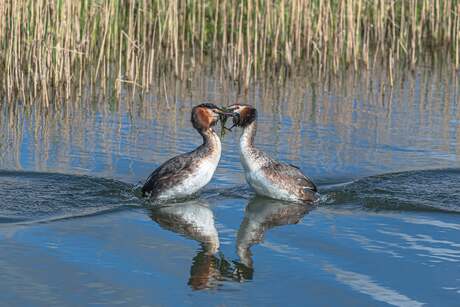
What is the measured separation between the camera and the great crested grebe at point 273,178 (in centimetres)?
941

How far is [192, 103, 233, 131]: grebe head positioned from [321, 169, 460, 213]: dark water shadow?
1.23m

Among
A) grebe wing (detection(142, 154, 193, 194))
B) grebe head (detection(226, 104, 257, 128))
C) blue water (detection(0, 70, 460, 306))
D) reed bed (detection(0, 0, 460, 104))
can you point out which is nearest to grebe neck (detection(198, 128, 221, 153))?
grebe wing (detection(142, 154, 193, 194))

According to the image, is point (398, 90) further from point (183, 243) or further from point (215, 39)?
point (183, 243)

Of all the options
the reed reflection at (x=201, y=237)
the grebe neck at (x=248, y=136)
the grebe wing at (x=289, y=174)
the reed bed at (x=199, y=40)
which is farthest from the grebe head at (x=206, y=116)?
the reed bed at (x=199, y=40)

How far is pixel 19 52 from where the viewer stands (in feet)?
43.1

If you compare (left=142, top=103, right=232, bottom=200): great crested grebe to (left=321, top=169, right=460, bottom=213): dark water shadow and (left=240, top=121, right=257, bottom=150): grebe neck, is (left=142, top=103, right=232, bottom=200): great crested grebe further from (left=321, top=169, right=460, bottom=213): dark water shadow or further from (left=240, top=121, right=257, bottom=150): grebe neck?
(left=321, top=169, right=460, bottom=213): dark water shadow

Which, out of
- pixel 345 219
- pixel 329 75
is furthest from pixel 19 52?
pixel 345 219

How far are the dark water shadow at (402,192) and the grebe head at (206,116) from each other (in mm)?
1228

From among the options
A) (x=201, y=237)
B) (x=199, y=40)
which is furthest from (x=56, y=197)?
(x=199, y=40)

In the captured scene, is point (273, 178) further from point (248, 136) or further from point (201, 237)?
point (201, 237)

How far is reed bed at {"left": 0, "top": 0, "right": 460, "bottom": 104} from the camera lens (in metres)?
13.3

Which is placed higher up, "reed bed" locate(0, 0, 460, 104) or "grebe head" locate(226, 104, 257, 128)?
"reed bed" locate(0, 0, 460, 104)

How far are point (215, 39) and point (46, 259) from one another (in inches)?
378

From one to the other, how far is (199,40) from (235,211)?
27.4 feet
